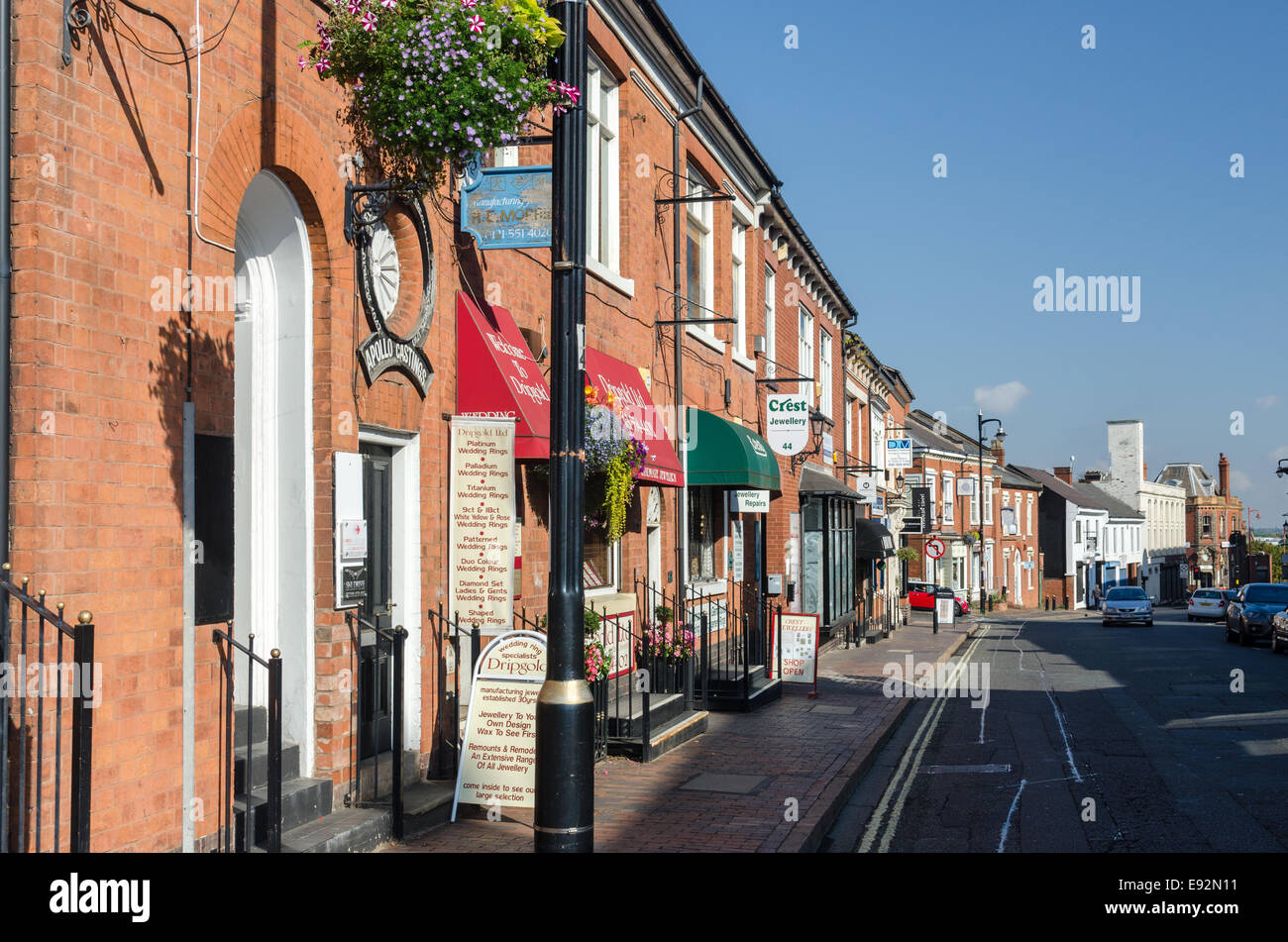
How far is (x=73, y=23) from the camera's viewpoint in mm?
5340

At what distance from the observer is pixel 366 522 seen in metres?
8.56

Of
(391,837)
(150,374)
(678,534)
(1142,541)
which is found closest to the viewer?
(150,374)

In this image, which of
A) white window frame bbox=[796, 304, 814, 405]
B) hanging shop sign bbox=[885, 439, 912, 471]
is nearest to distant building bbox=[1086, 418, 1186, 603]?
hanging shop sign bbox=[885, 439, 912, 471]

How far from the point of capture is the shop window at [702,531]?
1841 cm

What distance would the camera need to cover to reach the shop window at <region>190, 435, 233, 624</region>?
641 cm

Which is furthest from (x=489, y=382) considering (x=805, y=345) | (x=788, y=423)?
(x=805, y=345)

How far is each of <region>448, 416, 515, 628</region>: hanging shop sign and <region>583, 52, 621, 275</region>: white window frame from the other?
495 cm

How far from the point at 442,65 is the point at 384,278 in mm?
2297

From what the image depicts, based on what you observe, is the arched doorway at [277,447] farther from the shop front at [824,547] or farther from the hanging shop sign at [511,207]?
the shop front at [824,547]

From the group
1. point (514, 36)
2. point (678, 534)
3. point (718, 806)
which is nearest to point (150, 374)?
point (514, 36)

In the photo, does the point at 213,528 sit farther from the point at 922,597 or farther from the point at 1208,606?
the point at 1208,606

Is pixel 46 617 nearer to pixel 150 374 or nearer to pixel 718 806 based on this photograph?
pixel 150 374

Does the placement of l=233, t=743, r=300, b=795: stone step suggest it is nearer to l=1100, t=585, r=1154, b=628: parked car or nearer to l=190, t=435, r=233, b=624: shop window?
l=190, t=435, r=233, b=624: shop window

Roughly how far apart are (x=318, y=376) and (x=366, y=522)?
1343 mm
